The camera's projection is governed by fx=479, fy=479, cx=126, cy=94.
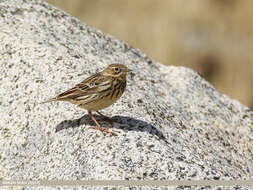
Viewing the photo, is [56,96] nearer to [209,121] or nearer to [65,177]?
[65,177]

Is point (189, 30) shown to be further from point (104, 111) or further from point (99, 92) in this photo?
point (99, 92)

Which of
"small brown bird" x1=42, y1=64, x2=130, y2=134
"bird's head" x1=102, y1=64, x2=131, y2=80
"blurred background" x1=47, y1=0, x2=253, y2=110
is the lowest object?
"small brown bird" x1=42, y1=64, x2=130, y2=134

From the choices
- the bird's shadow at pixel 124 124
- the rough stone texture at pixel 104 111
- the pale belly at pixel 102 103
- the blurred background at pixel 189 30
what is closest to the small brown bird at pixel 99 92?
the pale belly at pixel 102 103

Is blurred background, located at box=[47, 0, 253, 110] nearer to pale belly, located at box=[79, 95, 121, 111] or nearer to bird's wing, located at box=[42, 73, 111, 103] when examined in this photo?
bird's wing, located at box=[42, 73, 111, 103]

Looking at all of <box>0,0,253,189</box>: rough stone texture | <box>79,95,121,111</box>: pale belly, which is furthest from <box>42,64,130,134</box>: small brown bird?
<box>0,0,253,189</box>: rough stone texture

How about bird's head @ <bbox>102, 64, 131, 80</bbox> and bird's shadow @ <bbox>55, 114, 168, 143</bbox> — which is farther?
bird's head @ <bbox>102, 64, 131, 80</bbox>

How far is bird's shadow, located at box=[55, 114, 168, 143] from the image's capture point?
726 cm

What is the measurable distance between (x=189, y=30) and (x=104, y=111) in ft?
40.1

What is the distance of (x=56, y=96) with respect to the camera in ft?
25.4

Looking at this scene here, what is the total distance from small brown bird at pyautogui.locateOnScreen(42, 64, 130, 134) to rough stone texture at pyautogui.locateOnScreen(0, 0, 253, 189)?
337 millimetres

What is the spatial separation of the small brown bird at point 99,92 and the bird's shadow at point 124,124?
6.0 inches

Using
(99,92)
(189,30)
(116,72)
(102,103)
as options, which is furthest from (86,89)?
(189,30)

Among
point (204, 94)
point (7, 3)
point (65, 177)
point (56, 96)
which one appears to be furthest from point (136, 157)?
point (7, 3)

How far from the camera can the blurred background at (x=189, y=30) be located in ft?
61.9
